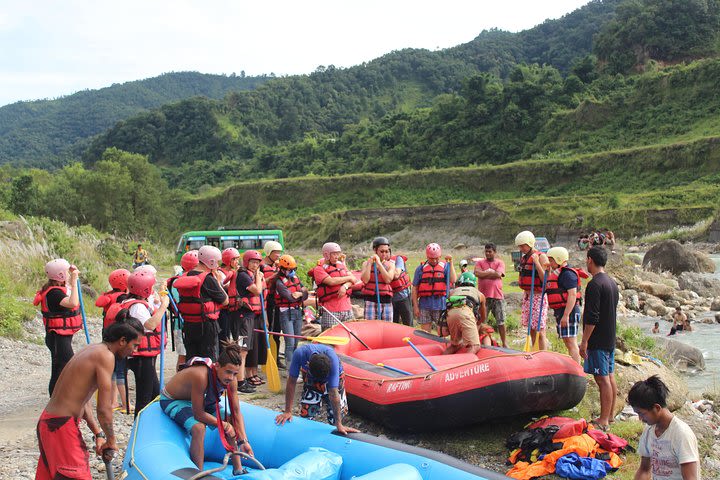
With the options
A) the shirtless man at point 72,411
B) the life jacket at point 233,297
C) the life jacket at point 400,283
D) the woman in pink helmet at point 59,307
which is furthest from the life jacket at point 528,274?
the shirtless man at point 72,411

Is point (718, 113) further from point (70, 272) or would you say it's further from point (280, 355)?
point (70, 272)

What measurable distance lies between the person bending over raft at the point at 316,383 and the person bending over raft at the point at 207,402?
52 centimetres

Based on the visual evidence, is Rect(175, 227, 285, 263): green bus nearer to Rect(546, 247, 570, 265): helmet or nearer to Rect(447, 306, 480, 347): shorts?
Rect(447, 306, 480, 347): shorts

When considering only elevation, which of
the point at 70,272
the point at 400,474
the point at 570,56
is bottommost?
the point at 400,474

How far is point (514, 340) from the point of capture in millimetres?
10516

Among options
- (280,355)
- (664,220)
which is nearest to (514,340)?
(280,355)

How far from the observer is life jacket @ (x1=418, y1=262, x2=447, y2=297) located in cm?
880

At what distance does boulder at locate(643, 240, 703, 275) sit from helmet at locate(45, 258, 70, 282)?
21.0m

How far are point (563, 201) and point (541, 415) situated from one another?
31966mm

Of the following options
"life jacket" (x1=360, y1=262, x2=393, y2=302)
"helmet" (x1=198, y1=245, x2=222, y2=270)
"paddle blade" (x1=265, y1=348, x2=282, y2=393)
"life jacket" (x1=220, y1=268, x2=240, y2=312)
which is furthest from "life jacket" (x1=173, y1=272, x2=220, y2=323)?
"life jacket" (x1=360, y1=262, x2=393, y2=302)

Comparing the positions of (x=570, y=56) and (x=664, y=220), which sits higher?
(x=570, y=56)

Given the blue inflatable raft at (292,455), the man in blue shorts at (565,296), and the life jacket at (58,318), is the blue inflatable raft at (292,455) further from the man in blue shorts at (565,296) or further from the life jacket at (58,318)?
the man in blue shorts at (565,296)

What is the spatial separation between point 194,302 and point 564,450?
3.71m

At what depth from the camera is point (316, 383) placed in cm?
564
